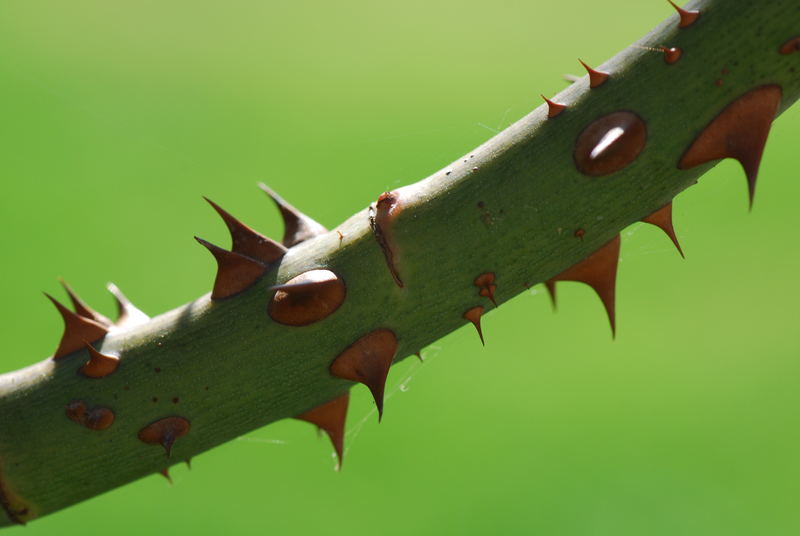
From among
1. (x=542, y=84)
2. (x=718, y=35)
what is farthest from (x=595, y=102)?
(x=542, y=84)

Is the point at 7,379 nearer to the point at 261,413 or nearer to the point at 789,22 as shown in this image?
the point at 261,413

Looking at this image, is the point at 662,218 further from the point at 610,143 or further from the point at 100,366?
the point at 100,366

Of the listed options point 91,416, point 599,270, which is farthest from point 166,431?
point 599,270

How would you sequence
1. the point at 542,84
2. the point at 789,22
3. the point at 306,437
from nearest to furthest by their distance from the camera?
1. the point at 789,22
2. the point at 306,437
3. the point at 542,84

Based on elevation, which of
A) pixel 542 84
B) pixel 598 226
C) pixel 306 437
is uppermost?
pixel 542 84

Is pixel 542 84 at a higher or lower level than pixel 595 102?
higher

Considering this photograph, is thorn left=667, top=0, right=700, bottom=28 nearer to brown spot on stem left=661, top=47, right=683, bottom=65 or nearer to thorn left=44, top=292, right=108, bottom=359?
brown spot on stem left=661, top=47, right=683, bottom=65

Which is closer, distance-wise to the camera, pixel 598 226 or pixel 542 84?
pixel 598 226
